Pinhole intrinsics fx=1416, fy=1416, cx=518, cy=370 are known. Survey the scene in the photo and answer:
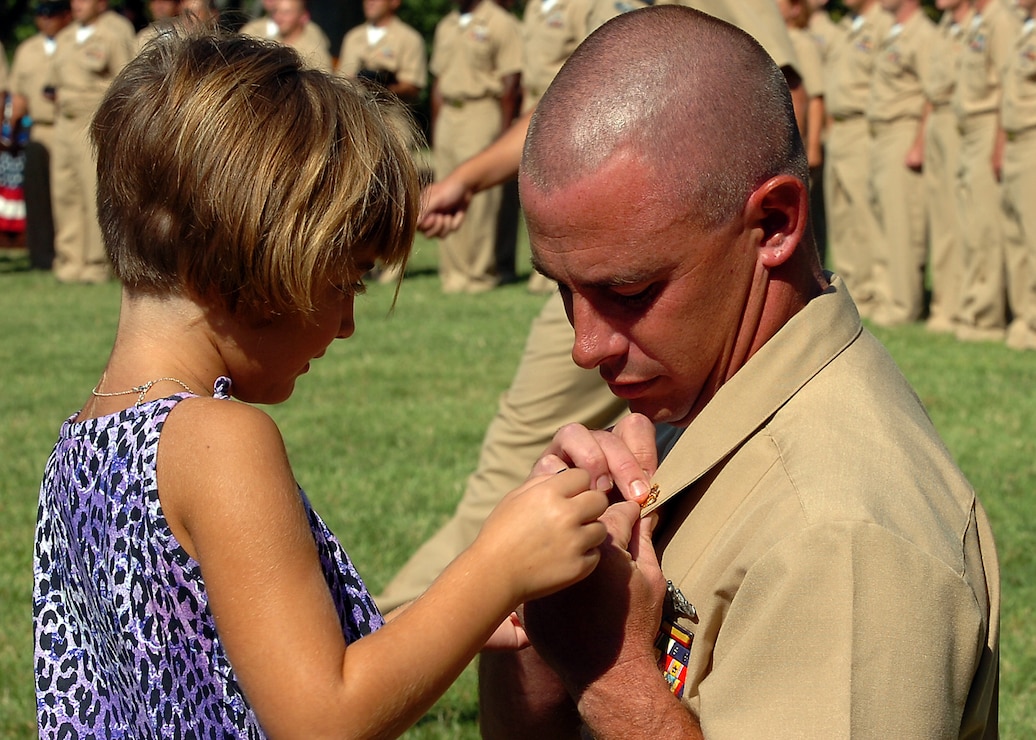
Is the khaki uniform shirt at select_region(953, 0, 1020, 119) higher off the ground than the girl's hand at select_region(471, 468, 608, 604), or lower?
lower

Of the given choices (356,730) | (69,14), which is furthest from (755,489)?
(69,14)

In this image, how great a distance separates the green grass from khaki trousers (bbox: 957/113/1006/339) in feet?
1.49

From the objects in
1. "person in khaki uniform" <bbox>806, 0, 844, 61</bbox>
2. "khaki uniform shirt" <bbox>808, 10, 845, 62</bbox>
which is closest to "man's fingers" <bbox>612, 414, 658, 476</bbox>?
"khaki uniform shirt" <bbox>808, 10, 845, 62</bbox>

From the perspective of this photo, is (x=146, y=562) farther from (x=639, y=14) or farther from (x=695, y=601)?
(x=639, y=14)

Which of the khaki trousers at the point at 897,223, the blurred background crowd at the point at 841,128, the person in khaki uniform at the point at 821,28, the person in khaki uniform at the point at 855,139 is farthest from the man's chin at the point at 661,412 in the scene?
the person in khaki uniform at the point at 821,28

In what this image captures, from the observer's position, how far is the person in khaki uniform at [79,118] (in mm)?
15695

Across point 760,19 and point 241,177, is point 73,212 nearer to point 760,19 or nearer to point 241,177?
point 760,19

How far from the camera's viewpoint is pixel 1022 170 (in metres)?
10.9

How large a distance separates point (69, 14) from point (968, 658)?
17.2 m

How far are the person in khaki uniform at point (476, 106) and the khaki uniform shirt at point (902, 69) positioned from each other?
13.6ft

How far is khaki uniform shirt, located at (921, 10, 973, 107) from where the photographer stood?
39.8ft

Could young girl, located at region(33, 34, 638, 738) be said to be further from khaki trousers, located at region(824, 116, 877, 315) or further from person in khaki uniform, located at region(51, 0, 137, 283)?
person in khaki uniform, located at region(51, 0, 137, 283)

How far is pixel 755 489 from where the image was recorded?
2104 mm

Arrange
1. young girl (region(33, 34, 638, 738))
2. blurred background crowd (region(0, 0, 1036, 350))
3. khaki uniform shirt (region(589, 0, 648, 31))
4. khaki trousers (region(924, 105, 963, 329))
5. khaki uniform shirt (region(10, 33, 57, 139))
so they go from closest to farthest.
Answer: young girl (region(33, 34, 638, 738)) → khaki uniform shirt (region(589, 0, 648, 31)) → blurred background crowd (region(0, 0, 1036, 350)) → khaki trousers (region(924, 105, 963, 329)) → khaki uniform shirt (region(10, 33, 57, 139))
